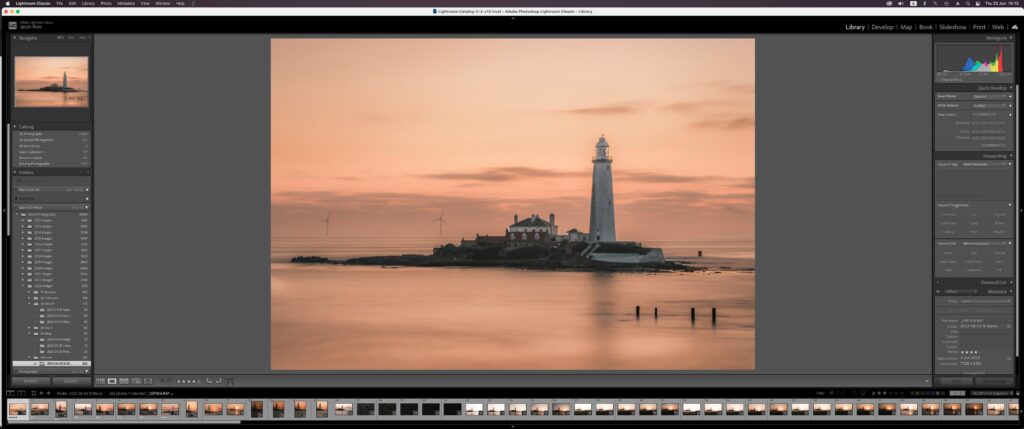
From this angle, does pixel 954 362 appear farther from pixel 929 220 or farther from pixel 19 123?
pixel 19 123

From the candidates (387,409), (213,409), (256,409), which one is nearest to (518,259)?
(387,409)

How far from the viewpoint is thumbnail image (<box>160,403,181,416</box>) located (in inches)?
433

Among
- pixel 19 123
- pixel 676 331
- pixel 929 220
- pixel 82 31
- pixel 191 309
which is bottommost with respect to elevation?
pixel 676 331

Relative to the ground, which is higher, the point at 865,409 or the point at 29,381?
the point at 29,381

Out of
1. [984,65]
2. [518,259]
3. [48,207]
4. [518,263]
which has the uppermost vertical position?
[984,65]

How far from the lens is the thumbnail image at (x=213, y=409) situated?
10977 millimetres

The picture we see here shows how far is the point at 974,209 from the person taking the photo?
11297mm

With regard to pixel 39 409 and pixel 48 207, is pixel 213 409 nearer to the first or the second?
pixel 39 409

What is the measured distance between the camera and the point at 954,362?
1134 centimetres

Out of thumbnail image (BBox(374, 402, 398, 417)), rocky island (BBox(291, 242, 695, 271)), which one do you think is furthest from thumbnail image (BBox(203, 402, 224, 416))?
rocky island (BBox(291, 242, 695, 271))

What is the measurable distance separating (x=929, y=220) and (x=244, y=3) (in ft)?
28.6

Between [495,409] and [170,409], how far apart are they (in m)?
3.85

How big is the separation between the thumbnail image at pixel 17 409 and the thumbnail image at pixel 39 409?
6 cm

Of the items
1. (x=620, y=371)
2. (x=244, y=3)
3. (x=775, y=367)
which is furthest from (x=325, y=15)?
(x=775, y=367)
